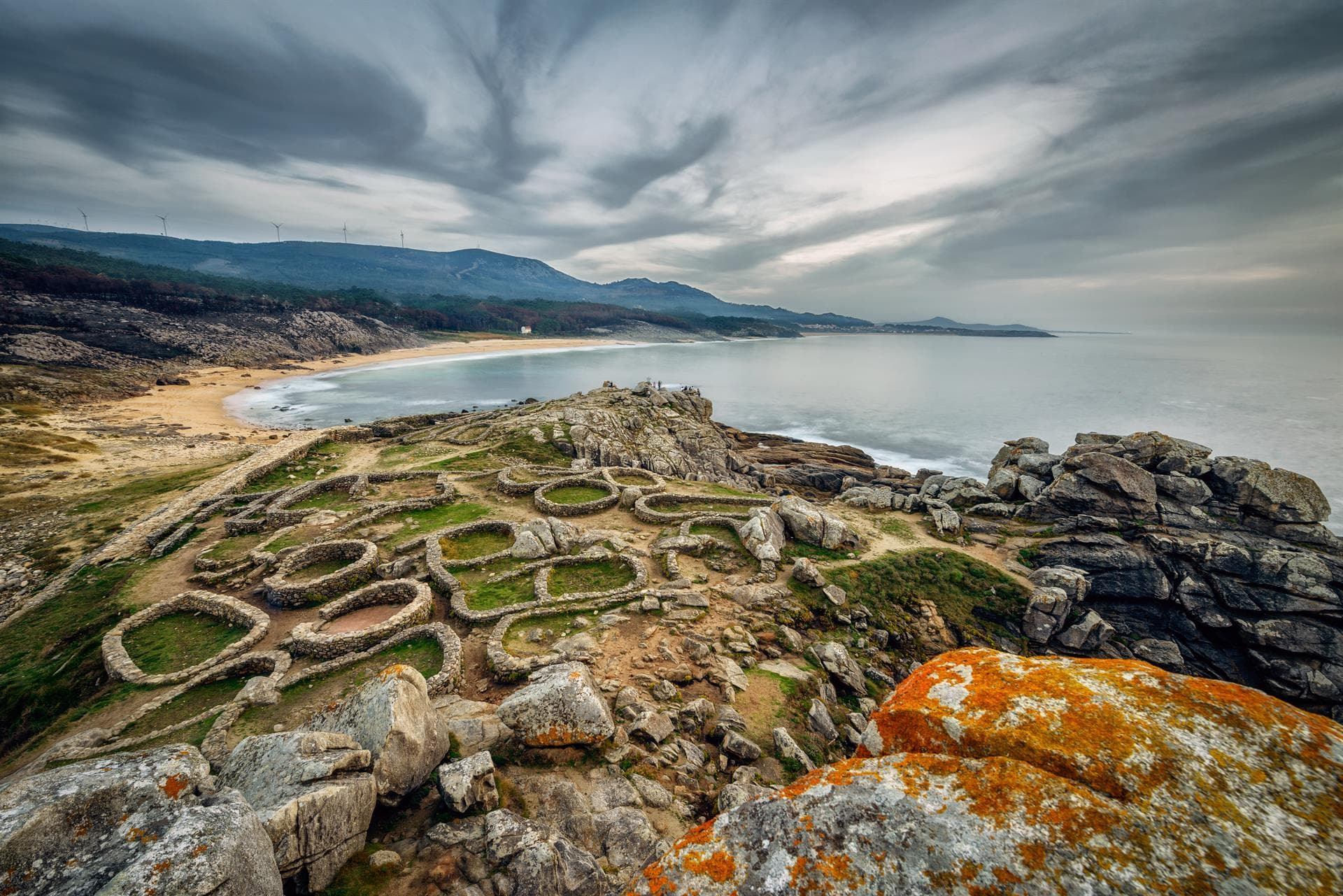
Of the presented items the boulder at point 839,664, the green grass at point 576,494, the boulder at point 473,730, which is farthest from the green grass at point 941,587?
the boulder at point 473,730

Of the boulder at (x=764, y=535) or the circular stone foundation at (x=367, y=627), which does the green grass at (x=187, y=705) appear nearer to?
the circular stone foundation at (x=367, y=627)

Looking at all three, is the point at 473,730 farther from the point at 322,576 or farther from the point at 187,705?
the point at 322,576

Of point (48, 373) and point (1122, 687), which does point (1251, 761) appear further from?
point (48, 373)

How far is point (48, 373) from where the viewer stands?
48812mm

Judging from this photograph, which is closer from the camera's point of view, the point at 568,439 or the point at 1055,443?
the point at 568,439

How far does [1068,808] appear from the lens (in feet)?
9.85

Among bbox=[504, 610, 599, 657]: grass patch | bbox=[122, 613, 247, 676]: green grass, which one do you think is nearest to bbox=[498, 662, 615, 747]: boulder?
bbox=[504, 610, 599, 657]: grass patch

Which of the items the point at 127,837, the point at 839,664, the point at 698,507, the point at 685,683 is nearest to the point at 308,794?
the point at 127,837

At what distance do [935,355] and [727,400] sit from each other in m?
150

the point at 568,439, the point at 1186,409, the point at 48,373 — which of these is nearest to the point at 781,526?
the point at 568,439

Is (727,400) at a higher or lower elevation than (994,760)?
lower

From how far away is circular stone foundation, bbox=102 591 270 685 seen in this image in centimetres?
1149

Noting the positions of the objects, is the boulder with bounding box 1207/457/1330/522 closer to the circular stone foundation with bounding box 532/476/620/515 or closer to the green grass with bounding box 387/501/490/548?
the circular stone foundation with bounding box 532/476/620/515

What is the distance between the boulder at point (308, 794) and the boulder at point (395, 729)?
242 mm
